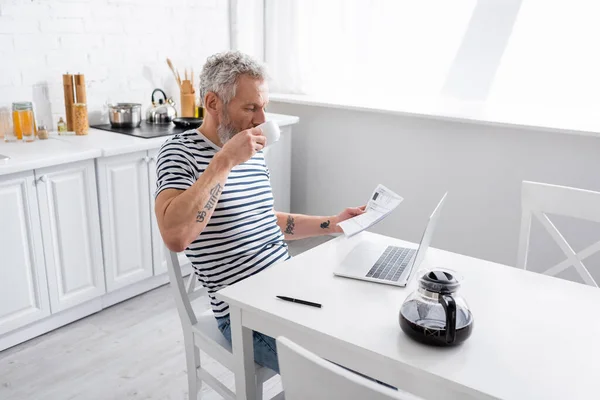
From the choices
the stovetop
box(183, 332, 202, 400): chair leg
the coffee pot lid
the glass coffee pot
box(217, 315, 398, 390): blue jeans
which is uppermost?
the stovetop

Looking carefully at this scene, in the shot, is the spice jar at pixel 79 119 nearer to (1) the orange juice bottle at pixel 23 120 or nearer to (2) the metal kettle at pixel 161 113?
(1) the orange juice bottle at pixel 23 120

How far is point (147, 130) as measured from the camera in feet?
9.70

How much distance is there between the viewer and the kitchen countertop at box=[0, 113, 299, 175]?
7.35 feet

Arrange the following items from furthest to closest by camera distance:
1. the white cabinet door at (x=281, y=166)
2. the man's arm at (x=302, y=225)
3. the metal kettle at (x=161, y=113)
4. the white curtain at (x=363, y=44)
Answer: the white cabinet door at (x=281, y=166) < the white curtain at (x=363, y=44) < the metal kettle at (x=161, y=113) < the man's arm at (x=302, y=225)

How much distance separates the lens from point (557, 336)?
1.19 m

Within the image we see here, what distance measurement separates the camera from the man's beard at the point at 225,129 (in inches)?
64.9

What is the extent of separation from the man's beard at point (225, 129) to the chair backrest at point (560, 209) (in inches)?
37.6

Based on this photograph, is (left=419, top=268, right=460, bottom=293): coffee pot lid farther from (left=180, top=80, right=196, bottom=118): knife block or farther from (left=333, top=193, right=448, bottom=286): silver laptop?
(left=180, top=80, right=196, bottom=118): knife block

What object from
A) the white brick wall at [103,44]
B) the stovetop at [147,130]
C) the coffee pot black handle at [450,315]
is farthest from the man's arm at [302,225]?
the white brick wall at [103,44]

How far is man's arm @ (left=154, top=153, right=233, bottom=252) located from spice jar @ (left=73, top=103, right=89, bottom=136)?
1551 millimetres

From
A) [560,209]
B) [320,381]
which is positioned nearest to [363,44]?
[560,209]

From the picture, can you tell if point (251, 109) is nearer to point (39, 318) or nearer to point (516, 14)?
point (39, 318)

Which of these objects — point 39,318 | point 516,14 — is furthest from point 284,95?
point 39,318

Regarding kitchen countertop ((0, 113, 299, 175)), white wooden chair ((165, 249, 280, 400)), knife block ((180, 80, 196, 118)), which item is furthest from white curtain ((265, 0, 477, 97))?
white wooden chair ((165, 249, 280, 400))
